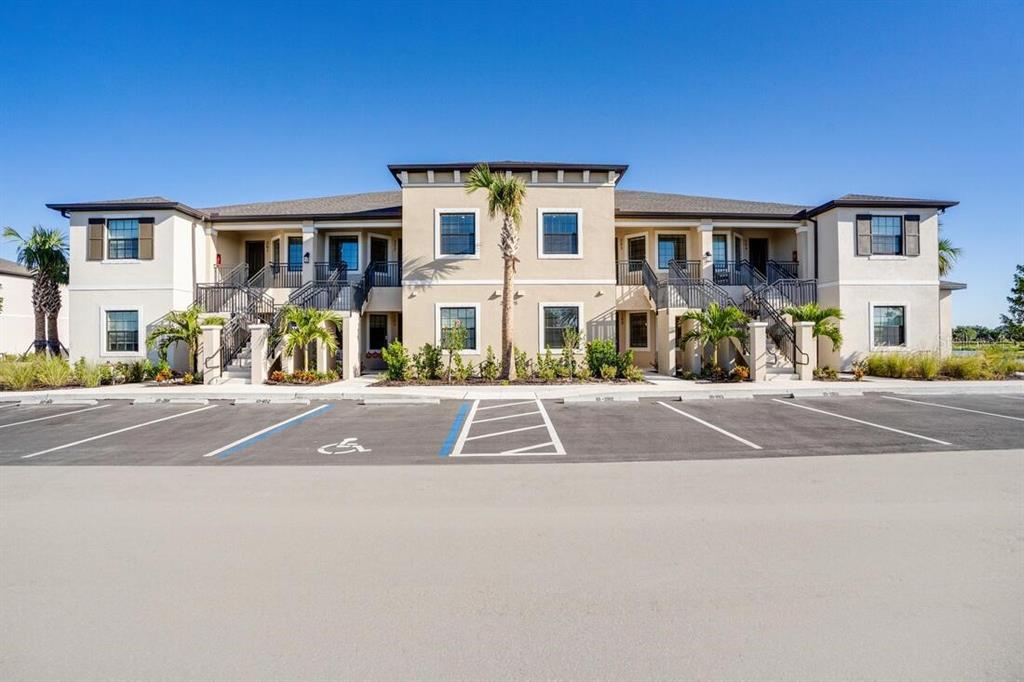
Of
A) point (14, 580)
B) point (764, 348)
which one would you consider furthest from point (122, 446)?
point (764, 348)

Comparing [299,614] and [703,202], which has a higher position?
[703,202]

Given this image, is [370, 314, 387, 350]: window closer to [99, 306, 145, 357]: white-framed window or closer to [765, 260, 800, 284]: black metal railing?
[99, 306, 145, 357]: white-framed window

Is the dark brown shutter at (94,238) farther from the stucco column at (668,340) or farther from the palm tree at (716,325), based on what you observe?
the palm tree at (716,325)

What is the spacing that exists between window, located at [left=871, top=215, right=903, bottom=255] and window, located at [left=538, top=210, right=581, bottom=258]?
12643 millimetres

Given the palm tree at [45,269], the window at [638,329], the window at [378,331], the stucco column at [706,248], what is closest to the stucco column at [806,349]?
the stucco column at [706,248]

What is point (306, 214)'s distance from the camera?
2247 centimetres

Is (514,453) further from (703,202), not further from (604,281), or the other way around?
(703,202)

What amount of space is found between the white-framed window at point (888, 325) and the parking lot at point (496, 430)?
7.04 metres

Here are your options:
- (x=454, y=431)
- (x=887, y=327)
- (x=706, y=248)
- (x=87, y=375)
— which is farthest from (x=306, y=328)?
(x=887, y=327)

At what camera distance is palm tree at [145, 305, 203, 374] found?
A: 1927cm

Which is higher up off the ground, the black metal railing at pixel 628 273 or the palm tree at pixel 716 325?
the black metal railing at pixel 628 273

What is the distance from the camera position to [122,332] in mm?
20984

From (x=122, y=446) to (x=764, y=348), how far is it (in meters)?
18.9

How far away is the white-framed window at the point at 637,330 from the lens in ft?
79.0
